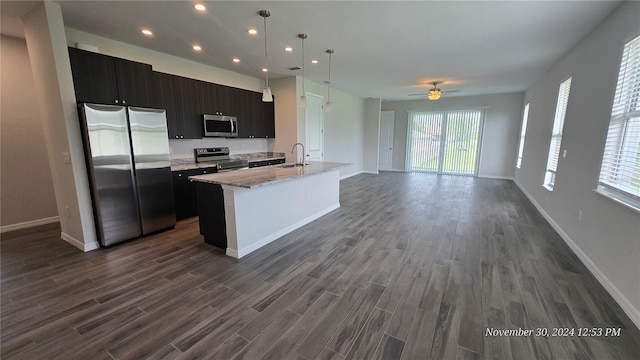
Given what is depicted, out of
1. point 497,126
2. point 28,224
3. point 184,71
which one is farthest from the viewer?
point 497,126

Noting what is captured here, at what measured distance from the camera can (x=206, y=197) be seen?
3.19 m

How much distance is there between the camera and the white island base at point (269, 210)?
293 cm

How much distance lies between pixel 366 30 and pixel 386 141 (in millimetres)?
7086

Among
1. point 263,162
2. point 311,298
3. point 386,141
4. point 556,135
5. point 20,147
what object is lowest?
point 311,298

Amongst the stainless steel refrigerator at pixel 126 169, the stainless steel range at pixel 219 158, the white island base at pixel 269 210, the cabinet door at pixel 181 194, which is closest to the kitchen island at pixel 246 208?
the white island base at pixel 269 210

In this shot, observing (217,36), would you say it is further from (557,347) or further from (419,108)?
(419,108)

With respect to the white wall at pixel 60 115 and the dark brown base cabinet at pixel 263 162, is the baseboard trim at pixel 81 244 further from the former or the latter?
the dark brown base cabinet at pixel 263 162

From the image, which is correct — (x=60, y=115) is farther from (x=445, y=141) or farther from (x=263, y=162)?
(x=445, y=141)

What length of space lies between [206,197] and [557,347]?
347 centimetres

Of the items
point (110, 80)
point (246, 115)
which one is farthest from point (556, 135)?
point (110, 80)

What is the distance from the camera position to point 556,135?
13.9ft

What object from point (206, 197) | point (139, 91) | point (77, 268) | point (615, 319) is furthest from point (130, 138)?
point (615, 319)

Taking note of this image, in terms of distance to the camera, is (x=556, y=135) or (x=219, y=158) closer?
(x=556, y=135)

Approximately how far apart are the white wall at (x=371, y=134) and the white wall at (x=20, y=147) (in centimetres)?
815
